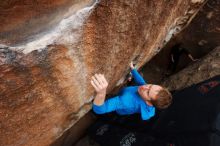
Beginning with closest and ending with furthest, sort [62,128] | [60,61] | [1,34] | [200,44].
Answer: [1,34]
[60,61]
[62,128]
[200,44]

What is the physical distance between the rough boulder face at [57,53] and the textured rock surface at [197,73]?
105 cm

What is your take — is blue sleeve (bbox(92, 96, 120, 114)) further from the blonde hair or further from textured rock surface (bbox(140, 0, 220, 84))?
textured rock surface (bbox(140, 0, 220, 84))

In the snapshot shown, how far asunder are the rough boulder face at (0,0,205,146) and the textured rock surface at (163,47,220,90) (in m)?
1.05

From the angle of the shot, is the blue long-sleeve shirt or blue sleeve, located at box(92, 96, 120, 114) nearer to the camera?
blue sleeve, located at box(92, 96, 120, 114)

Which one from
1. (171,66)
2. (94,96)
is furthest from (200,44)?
(94,96)

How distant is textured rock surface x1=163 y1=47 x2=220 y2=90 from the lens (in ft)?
10.2

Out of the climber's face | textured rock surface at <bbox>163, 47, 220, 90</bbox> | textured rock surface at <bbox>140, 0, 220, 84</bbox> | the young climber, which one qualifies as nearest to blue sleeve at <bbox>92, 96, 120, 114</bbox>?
the young climber

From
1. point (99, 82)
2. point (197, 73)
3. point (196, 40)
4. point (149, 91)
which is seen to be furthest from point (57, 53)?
point (196, 40)

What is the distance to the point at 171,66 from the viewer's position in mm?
3674

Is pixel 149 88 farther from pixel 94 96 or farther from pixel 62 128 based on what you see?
pixel 62 128

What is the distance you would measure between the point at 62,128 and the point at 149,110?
1.94 ft

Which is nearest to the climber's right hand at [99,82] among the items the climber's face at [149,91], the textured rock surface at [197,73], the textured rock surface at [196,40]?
the climber's face at [149,91]

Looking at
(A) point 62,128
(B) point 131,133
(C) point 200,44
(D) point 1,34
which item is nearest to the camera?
(D) point 1,34

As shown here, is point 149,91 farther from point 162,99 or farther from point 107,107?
point 107,107
